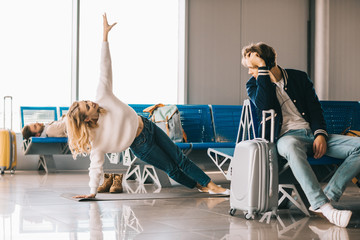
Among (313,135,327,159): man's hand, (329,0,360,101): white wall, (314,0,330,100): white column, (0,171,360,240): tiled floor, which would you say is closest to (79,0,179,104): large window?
(314,0,330,100): white column

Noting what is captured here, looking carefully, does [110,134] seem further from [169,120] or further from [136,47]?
[136,47]

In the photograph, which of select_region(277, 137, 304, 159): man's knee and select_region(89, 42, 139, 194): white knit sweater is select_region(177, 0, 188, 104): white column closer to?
select_region(89, 42, 139, 194): white knit sweater

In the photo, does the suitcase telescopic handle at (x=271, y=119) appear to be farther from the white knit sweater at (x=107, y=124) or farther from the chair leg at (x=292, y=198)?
the white knit sweater at (x=107, y=124)

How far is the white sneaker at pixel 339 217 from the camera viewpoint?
2.70 m

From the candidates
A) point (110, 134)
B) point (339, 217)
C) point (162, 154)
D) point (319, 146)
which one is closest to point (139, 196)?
point (162, 154)

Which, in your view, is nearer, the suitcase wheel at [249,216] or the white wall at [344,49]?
the suitcase wheel at [249,216]

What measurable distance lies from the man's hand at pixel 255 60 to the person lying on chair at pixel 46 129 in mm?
4380

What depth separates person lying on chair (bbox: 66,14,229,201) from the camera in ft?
11.6

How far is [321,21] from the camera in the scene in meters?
9.07

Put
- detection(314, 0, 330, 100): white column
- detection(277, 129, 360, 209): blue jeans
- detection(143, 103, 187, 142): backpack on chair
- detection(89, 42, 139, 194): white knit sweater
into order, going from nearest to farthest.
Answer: detection(277, 129, 360, 209): blue jeans < detection(89, 42, 139, 194): white knit sweater < detection(143, 103, 187, 142): backpack on chair < detection(314, 0, 330, 100): white column

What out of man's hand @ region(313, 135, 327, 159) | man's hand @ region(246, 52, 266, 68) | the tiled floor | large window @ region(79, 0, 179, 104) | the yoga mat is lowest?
the yoga mat

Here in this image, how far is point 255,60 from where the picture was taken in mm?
3285

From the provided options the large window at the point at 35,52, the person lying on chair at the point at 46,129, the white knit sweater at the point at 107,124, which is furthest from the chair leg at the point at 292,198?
the large window at the point at 35,52

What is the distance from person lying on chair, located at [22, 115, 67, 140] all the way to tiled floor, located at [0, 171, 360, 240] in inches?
118
